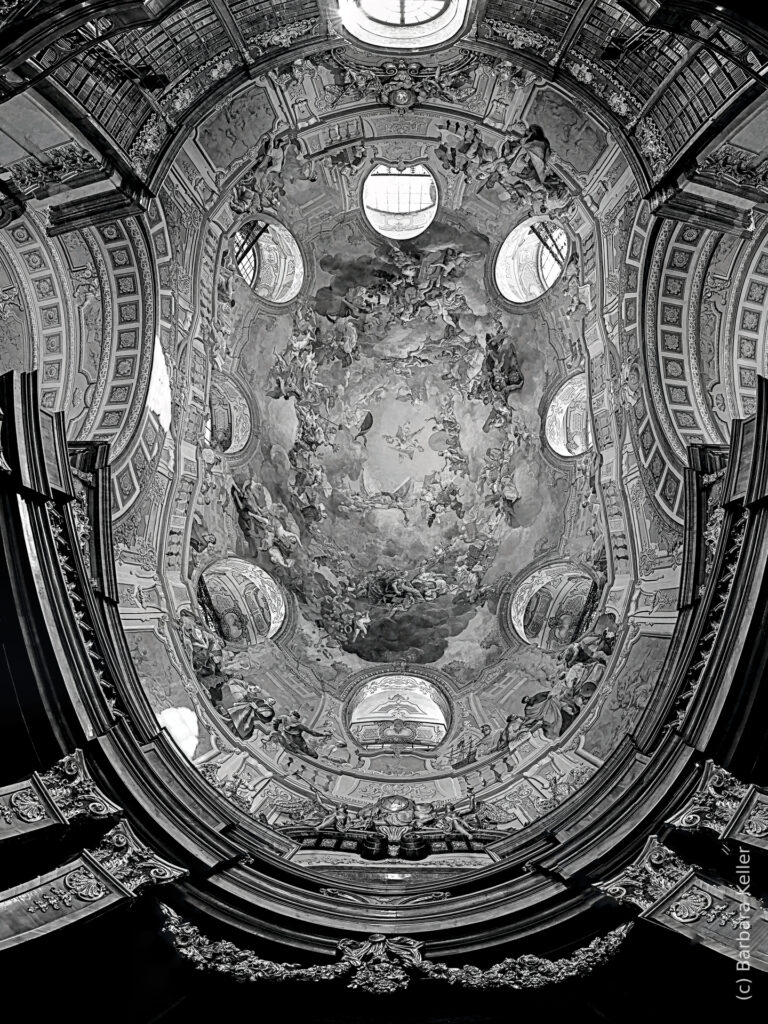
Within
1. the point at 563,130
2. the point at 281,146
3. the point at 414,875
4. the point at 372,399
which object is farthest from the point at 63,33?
the point at 372,399

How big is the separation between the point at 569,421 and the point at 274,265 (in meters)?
9.49

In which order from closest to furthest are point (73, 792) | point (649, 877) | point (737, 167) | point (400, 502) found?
point (649, 877) → point (73, 792) → point (737, 167) → point (400, 502)

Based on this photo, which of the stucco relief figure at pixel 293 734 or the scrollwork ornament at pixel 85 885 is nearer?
the scrollwork ornament at pixel 85 885

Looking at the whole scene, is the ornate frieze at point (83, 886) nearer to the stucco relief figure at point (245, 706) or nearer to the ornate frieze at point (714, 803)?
the stucco relief figure at point (245, 706)

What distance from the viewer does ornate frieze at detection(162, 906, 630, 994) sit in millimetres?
10086

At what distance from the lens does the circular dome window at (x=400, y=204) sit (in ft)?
71.4

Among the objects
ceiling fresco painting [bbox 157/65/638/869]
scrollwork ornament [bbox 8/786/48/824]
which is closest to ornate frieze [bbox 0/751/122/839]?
scrollwork ornament [bbox 8/786/48/824]

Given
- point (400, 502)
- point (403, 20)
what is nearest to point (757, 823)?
point (400, 502)

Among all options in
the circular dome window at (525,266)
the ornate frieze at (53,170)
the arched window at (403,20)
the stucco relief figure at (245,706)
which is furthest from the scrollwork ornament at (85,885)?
the circular dome window at (525,266)

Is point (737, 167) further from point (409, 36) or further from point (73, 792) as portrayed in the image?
point (73, 792)

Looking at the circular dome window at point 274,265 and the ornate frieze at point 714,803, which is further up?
the circular dome window at point 274,265

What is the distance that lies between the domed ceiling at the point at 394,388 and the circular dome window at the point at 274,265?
3.3 inches

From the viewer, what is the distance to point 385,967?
418 inches

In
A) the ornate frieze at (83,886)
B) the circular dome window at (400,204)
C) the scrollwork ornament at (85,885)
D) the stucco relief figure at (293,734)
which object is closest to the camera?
the ornate frieze at (83,886)
